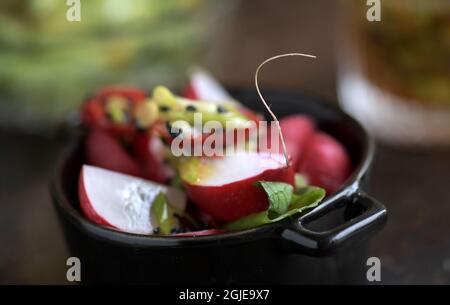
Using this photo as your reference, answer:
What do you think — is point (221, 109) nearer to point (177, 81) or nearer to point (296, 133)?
point (296, 133)

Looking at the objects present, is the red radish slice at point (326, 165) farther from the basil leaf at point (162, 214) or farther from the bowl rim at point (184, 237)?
the basil leaf at point (162, 214)

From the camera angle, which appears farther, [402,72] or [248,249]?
[402,72]

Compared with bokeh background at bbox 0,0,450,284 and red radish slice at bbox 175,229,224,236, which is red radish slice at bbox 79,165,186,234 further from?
bokeh background at bbox 0,0,450,284

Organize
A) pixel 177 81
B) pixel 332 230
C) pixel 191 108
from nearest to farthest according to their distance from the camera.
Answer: pixel 332 230
pixel 191 108
pixel 177 81

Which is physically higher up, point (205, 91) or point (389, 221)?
point (205, 91)

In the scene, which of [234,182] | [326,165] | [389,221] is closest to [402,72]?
[389,221]

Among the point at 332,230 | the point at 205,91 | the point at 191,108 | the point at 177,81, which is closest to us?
the point at 332,230

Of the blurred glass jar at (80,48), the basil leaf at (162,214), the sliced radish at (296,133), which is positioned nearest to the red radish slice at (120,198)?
the basil leaf at (162,214)
